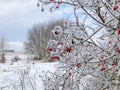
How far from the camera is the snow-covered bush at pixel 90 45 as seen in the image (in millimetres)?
2011

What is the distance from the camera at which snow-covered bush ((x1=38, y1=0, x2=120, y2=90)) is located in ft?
6.60

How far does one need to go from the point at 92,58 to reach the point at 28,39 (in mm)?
49512

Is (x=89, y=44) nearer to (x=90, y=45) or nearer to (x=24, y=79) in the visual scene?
(x=90, y=45)

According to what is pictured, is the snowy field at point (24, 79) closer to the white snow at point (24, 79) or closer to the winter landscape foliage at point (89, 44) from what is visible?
the white snow at point (24, 79)

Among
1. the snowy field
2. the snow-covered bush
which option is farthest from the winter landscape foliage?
the snowy field

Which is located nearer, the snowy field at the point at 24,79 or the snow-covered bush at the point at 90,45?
the snow-covered bush at the point at 90,45

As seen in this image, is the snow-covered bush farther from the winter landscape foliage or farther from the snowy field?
the snowy field

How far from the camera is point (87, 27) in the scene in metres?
2.41

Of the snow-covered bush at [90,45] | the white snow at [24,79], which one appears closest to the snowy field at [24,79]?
the white snow at [24,79]

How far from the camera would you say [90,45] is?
2.38 metres

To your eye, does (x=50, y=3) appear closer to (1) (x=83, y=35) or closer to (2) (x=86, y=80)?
(1) (x=83, y=35)

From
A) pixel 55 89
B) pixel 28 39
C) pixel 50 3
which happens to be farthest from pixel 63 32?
pixel 28 39

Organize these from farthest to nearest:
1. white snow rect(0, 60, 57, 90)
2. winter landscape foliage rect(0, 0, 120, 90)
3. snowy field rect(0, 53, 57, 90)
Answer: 1. white snow rect(0, 60, 57, 90)
2. snowy field rect(0, 53, 57, 90)
3. winter landscape foliage rect(0, 0, 120, 90)

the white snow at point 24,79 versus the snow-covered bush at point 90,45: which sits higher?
the snow-covered bush at point 90,45
